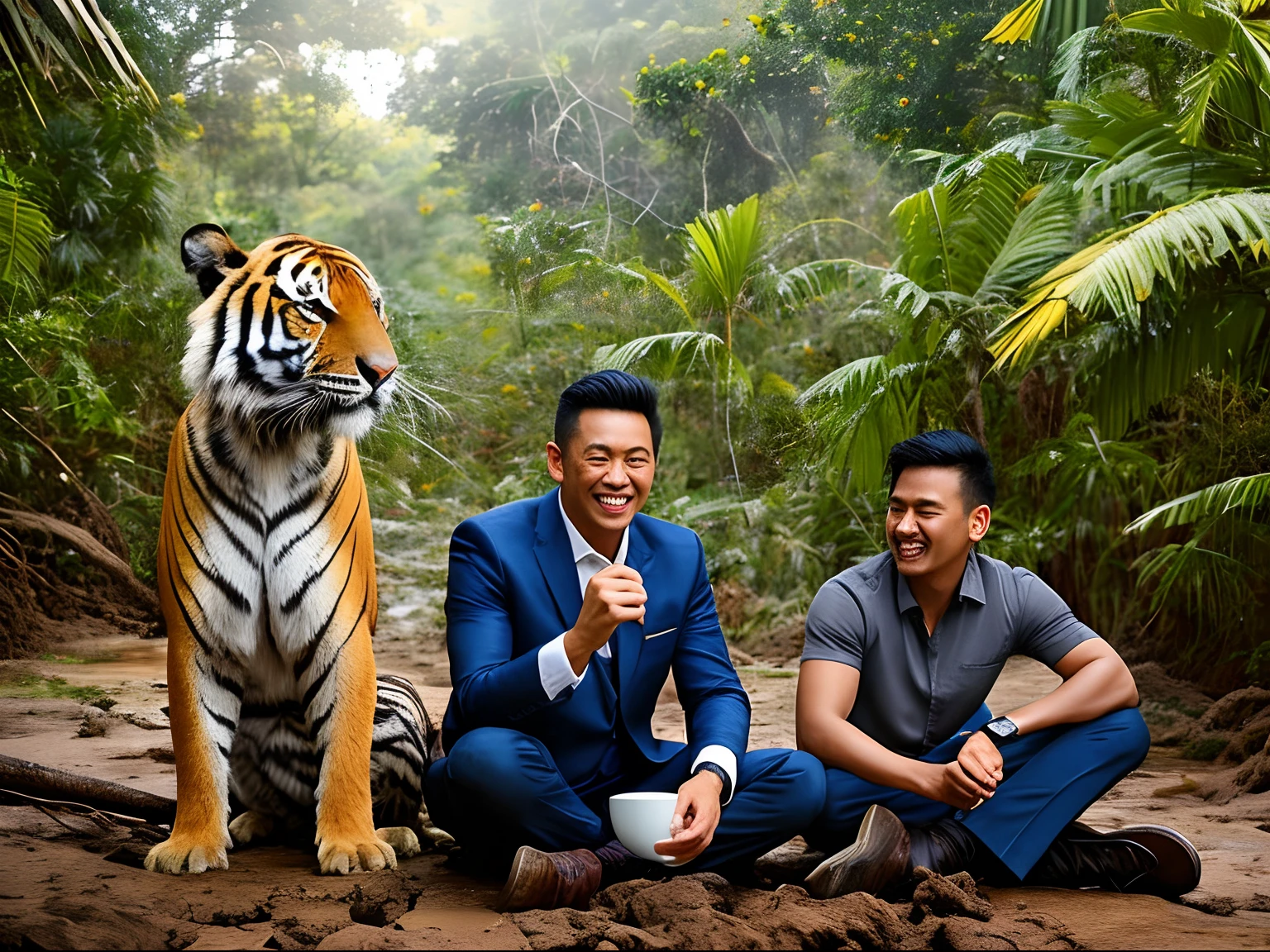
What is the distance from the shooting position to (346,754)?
261 centimetres

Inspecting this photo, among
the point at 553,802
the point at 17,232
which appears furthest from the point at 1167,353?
the point at 17,232

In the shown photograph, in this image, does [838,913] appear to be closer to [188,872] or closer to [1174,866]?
[1174,866]

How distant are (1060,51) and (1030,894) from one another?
19.1ft

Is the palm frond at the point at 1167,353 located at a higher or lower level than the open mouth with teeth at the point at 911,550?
higher

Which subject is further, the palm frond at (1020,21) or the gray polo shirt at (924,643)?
the palm frond at (1020,21)

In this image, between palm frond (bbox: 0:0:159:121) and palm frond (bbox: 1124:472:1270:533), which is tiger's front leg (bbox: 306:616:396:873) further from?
palm frond (bbox: 1124:472:1270:533)

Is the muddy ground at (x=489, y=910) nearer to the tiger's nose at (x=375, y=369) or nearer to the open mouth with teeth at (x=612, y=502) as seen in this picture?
the open mouth with teeth at (x=612, y=502)

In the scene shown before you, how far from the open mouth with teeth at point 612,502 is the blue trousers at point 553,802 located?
0.52 metres

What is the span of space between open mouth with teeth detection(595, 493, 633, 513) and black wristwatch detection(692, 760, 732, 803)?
578 mm

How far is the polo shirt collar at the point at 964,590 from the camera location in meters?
2.67

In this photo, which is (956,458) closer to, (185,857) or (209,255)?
(209,255)

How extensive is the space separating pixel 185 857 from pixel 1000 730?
1.86 meters

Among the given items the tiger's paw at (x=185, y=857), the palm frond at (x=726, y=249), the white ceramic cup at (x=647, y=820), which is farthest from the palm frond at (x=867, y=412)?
the tiger's paw at (x=185, y=857)

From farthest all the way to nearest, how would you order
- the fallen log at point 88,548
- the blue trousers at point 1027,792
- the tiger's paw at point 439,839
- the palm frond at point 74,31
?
the fallen log at point 88,548 < the palm frond at point 74,31 < the tiger's paw at point 439,839 < the blue trousers at point 1027,792
